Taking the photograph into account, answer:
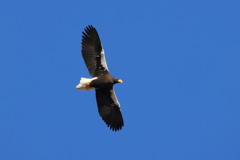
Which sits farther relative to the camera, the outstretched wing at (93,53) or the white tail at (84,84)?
the outstretched wing at (93,53)

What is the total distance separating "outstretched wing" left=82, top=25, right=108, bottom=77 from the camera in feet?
62.0

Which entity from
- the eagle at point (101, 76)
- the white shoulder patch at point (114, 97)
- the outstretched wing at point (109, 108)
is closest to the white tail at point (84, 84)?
the eagle at point (101, 76)

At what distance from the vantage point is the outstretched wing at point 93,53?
1889 centimetres

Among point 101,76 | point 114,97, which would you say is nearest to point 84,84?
point 101,76

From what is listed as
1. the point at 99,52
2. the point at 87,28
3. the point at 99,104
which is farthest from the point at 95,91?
the point at 87,28

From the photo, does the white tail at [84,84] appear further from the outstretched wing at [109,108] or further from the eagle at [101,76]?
the outstretched wing at [109,108]

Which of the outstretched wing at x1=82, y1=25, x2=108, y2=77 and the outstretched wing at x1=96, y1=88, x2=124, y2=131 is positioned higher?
the outstretched wing at x1=82, y1=25, x2=108, y2=77

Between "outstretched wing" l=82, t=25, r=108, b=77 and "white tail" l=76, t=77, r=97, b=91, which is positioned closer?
"white tail" l=76, t=77, r=97, b=91

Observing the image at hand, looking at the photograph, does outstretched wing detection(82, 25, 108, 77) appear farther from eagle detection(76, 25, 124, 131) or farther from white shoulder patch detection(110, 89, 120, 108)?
white shoulder patch detection(110, 89, 120, 108)

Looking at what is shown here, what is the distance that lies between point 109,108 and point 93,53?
2800mm

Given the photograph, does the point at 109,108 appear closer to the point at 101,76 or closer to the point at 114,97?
the point at 114,97

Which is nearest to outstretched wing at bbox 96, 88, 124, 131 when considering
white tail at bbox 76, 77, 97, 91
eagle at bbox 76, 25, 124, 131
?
eagle at bbox 76, 25, 124, 131

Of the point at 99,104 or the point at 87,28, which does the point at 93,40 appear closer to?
the point at 87,28

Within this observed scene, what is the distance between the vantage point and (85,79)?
1825cm
